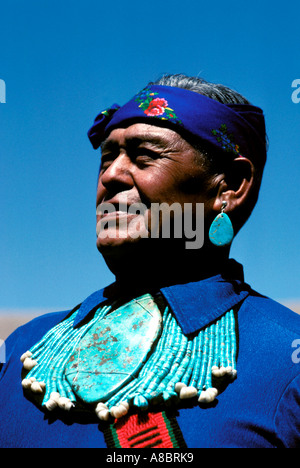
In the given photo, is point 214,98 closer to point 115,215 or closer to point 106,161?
point 106,161

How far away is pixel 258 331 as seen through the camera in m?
2.57

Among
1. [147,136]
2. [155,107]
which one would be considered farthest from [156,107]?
[147,136]

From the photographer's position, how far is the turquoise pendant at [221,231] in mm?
2787

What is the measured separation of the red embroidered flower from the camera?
286cm

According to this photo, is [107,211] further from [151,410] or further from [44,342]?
[151,410]

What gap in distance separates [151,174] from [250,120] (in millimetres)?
621

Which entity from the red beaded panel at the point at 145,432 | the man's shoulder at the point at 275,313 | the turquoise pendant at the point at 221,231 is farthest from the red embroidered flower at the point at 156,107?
the red beaded panel at the point at 145,432

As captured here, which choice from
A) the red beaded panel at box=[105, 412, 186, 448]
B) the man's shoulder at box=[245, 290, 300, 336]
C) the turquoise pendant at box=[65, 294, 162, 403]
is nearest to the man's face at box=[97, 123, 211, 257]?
the turquoise pendant at box=[65, 294, 162, 403]

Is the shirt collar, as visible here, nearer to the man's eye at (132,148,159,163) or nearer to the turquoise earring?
the turquoise earring
